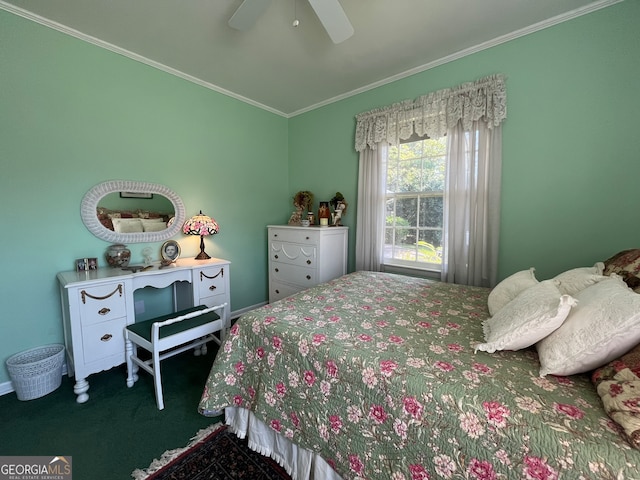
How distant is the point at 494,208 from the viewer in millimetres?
2131

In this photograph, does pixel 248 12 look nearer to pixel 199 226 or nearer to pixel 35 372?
pixel 199 226

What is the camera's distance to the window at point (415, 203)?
2.51 metres

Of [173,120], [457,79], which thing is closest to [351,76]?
[457,79]

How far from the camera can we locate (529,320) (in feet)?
3.25

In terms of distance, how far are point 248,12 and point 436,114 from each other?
1745 millimetres

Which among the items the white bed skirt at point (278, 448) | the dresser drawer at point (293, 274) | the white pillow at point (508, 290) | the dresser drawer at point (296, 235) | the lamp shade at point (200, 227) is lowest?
the white bed skirt at point (278, 448)

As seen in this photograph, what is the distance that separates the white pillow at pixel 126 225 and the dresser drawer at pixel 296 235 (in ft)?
4.51

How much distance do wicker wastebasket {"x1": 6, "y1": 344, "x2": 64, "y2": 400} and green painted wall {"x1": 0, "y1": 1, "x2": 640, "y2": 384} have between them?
3.5 inches

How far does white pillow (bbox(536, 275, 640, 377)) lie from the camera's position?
2.66 ft

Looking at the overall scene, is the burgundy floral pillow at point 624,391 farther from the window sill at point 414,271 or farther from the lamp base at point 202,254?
the lamp base at point 202,254

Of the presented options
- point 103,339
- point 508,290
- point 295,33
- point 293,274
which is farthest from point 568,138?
point 103,339

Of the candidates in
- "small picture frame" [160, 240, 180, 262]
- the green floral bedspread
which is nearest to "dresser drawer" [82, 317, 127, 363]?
"small picture frame" [160, 240, 180, 262]

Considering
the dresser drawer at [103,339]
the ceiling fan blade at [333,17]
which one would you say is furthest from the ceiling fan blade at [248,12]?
the dresser drawer at [103,339]

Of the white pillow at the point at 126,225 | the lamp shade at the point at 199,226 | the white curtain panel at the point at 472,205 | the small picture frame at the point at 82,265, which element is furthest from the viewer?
the lamp shade at the point at 199,226
